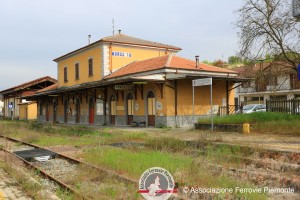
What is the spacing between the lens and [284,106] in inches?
717

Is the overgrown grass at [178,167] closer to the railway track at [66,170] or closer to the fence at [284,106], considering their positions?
the railway track at [66,170]

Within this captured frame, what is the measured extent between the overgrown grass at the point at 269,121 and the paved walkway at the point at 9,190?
11.0m

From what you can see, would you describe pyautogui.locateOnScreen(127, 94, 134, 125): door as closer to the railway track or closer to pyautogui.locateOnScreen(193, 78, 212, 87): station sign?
pyautogui.locateOnScreen(193, 78, 212, 87): station sign

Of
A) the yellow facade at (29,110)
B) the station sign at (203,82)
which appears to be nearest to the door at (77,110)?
the station sign at (203,82)

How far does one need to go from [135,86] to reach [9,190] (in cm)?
1773

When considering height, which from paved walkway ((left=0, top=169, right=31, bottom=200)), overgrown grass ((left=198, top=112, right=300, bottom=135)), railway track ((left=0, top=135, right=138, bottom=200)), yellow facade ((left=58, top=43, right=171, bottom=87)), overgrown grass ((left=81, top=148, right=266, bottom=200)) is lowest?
paved walkway ((left=0, top=169, right=31, bottom=200))

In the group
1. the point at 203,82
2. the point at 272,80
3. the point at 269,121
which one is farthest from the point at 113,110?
the point at 269,121

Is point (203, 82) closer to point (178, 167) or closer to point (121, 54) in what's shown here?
point (178, 167)

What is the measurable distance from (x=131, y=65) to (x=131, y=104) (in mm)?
4833

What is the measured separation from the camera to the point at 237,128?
1677 centimetres

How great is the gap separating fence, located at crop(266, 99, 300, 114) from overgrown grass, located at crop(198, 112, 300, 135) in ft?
3.41

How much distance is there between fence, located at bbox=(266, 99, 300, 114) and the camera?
17375 millimetres

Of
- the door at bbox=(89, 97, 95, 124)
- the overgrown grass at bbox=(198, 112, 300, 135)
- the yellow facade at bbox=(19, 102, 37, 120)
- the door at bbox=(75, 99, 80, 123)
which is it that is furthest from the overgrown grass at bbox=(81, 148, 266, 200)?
the yellow facade at bbox=(19, 102, 37, 120)

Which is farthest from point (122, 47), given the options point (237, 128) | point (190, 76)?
point (237, 128)
